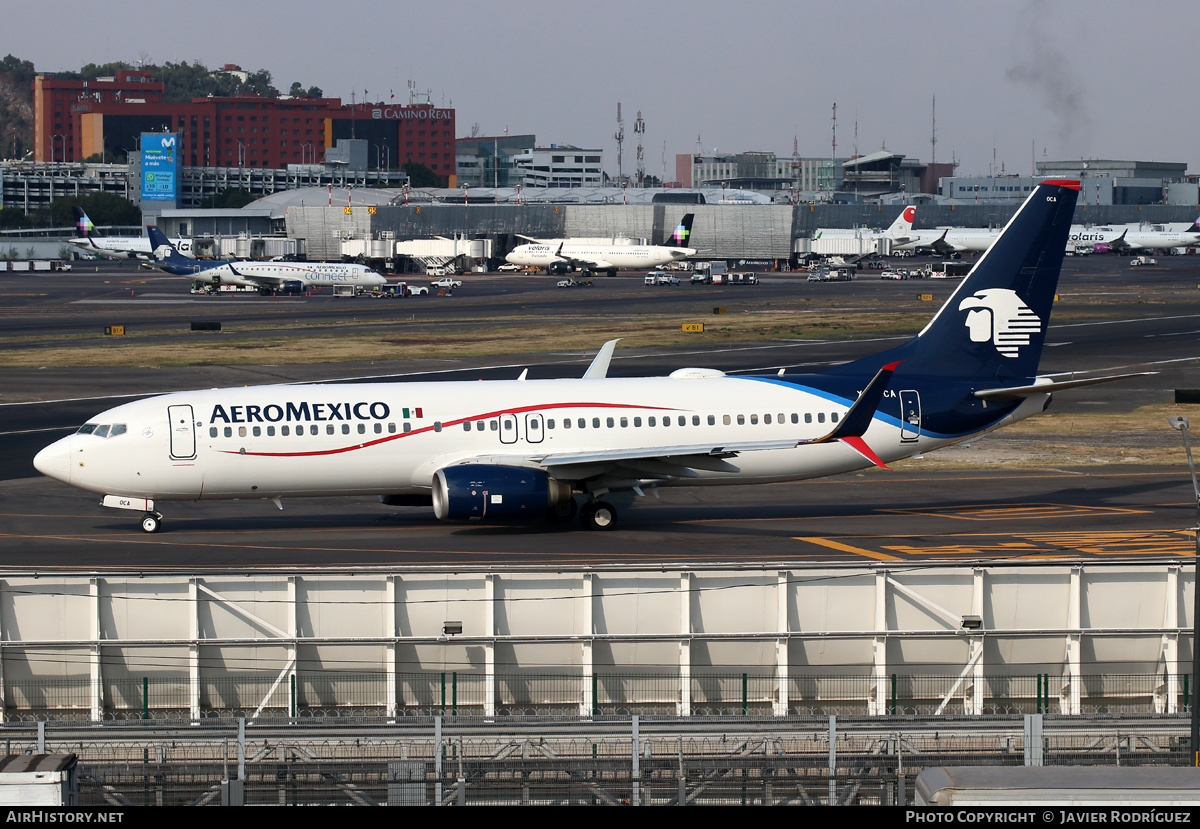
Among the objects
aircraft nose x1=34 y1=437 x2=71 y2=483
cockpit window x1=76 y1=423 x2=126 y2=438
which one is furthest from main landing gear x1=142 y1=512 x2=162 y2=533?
cockpit window x1=76 y1=423 x2=126 y2=438

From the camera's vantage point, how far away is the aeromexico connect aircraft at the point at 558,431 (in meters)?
41.5

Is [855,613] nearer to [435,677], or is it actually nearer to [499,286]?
[435,677]

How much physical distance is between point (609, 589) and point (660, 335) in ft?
261

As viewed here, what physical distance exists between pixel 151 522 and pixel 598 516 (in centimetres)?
1443

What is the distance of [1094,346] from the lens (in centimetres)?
10012

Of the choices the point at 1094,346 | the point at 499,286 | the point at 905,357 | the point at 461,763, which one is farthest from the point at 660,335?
the point at 461,763

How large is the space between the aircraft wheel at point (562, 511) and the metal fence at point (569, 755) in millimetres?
17599

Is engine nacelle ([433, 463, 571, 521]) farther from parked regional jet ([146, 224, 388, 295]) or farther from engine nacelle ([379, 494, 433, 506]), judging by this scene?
parked regional jet ([146, 224, 388, 295])

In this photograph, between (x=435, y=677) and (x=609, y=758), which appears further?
(x=435, y=677)

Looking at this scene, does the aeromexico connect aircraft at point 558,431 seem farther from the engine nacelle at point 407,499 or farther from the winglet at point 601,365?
the winglet at point 601,365

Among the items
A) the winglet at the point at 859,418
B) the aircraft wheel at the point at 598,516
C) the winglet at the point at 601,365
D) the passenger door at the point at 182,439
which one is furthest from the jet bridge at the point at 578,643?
the winglet at the point at 601,365

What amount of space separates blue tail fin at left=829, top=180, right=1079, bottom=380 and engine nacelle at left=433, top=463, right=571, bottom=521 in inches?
464

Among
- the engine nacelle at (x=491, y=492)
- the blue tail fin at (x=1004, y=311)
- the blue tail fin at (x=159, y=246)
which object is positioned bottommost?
the engine nacelle at (x=491, y=492)

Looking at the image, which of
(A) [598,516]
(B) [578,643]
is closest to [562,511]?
(A) [598,516]
